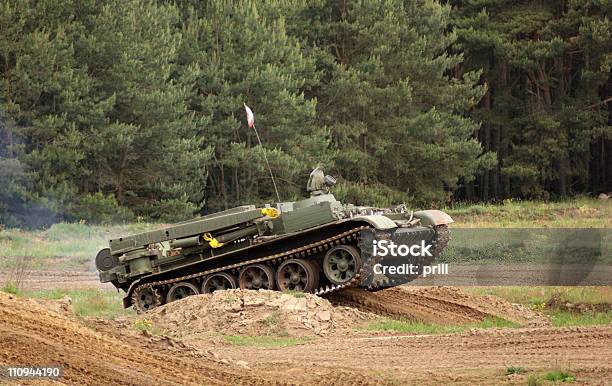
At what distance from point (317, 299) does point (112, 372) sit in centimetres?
686

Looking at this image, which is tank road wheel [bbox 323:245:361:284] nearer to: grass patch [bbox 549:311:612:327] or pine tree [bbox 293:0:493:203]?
grass patch [bbox 549:311:612:327]

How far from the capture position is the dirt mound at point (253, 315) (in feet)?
51.7

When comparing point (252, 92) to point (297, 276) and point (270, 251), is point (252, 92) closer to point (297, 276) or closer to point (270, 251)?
point (270, 251)

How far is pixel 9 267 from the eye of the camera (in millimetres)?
23500

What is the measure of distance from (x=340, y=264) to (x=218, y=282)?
6.93 feet

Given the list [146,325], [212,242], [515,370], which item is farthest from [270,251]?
[515,370]

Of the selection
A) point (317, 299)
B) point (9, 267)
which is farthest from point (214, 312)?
point (9, 267)

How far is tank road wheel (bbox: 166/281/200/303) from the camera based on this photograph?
1859 cm

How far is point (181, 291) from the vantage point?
18719mm

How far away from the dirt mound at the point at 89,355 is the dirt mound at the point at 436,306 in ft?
20.6

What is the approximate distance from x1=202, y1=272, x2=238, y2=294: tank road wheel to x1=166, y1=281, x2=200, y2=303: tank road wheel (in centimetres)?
19

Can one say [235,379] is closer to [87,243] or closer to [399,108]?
[87,243]

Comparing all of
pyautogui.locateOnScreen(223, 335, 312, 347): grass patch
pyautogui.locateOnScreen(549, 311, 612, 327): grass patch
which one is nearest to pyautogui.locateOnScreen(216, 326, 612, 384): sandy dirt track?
pyautogui.locateOnScreen(223, 335, 312, 347): grass patch

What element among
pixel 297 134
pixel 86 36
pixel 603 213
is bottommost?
pixel 603 213
